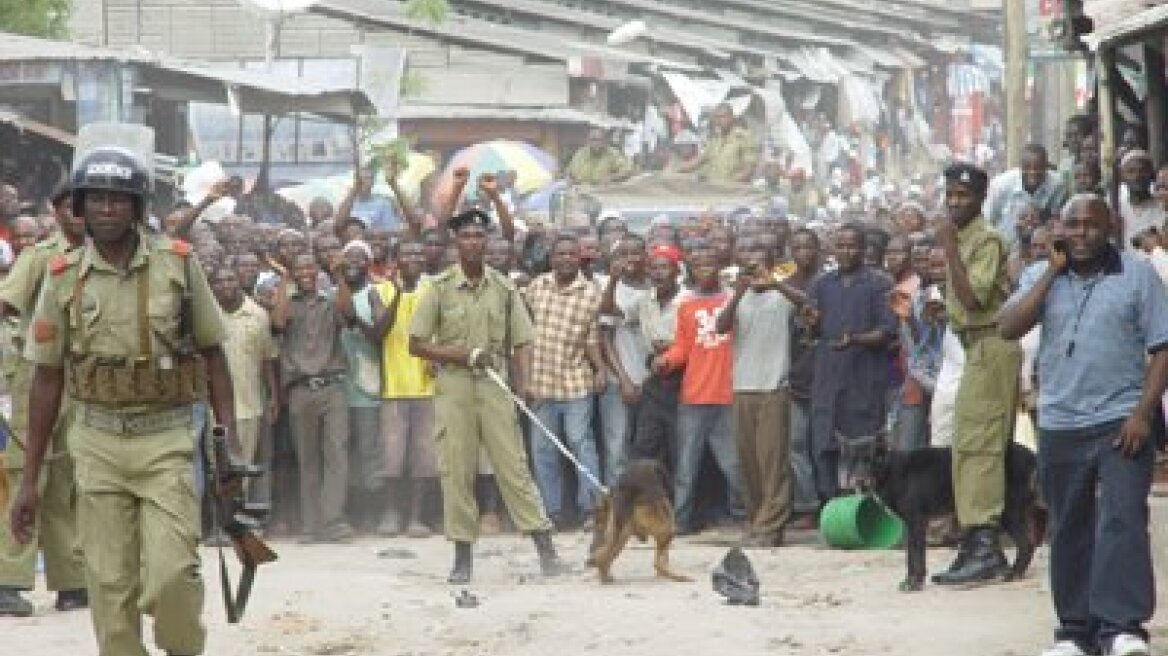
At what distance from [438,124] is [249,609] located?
17.9 m

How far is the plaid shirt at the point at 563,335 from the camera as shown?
16.1 m

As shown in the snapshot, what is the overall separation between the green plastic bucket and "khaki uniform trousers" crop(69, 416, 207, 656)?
6.25m

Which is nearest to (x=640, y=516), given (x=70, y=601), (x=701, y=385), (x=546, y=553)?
(x=546, y=553)

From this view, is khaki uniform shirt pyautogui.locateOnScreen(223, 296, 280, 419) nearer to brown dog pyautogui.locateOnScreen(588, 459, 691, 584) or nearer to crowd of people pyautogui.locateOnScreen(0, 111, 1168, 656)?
crowd of people pyautogui.locateOnScreen(0, 111, 1168, 656)

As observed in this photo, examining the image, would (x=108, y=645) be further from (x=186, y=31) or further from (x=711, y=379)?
(x=186, y=31)

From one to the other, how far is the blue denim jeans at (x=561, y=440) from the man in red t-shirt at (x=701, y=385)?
1.83 ft

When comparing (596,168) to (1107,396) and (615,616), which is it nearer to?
(615,616)

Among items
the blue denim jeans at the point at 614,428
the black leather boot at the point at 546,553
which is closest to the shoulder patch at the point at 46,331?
the black leather boot at the point at 546,553

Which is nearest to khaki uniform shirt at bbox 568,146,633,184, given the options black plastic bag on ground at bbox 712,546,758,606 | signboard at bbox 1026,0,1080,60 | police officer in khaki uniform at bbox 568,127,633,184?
police officer in khaki uniform at bbox 568,127,633,184

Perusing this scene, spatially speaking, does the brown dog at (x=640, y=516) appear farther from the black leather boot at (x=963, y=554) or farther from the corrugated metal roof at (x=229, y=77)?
the corrugated metal roof at (x=229, y=77)

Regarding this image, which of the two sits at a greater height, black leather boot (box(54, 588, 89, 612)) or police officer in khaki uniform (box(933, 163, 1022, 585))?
police officer in khaki uniform (box(933, 163, 1022, 585))

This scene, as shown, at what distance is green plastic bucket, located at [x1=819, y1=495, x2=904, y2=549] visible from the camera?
47.0 feet

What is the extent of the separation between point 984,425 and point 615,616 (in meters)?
1.86

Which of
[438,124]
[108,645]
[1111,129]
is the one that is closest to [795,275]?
[1111,129]
